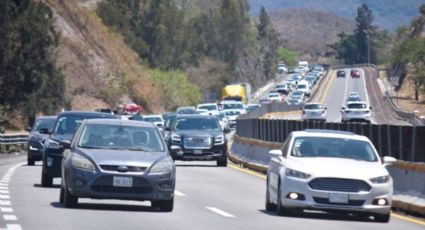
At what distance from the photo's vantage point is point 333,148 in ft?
76.3

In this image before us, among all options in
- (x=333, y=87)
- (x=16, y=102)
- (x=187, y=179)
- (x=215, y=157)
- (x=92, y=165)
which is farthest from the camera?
(x=333, y=87)

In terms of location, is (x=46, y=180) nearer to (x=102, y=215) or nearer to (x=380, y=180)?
(x=102, y=215)

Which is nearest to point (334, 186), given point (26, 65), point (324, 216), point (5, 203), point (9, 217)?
point (324, 216)

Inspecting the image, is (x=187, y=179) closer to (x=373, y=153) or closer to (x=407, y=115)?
(x=373, y=153)

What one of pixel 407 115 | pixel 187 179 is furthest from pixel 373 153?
pixel 407 115

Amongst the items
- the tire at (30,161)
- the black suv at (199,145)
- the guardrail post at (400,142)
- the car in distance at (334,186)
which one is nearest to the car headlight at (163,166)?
the car in distance at (334,186)

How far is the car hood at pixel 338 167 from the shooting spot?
2170 centimetres

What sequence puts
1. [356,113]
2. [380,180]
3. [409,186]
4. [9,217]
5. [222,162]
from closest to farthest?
1. [9,217]
2. [380,180]
3. [409,186]
4. [222,162]
5. [356,113]

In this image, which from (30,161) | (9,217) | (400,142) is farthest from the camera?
(30,161)

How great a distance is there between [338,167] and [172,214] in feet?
9.38

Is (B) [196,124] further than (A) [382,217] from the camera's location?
Yes

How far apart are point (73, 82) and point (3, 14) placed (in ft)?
74.1

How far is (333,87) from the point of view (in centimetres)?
16825

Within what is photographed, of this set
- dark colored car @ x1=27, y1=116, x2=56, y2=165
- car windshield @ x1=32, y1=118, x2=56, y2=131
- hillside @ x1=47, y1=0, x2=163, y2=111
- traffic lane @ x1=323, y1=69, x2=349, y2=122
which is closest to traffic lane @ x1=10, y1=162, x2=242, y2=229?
dark colored car @ x1=27, y1=116, x2=56, y2=165
